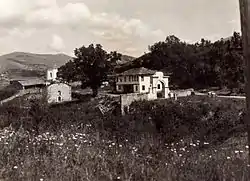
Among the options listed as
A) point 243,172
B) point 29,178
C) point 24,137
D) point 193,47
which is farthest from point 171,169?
point 193,47

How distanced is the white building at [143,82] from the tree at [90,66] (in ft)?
7.28

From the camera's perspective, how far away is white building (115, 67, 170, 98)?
3259 centimetres

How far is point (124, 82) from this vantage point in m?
35.6

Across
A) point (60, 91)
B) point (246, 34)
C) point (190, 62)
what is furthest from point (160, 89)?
point (246, 34)

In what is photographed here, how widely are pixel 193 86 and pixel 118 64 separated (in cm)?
846

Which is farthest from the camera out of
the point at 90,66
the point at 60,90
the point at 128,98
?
the point at 90,66

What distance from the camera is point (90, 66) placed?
37.8m

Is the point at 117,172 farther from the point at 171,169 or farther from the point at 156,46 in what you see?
the point at 156,46

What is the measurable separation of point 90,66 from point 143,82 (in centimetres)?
687

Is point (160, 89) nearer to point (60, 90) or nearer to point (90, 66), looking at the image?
point (90, 66)

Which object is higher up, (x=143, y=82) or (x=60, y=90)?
(x=143, y=82)

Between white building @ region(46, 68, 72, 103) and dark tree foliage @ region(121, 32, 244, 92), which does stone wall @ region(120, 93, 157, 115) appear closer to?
dark tree foliage @ region(121, 32, 244, 92)

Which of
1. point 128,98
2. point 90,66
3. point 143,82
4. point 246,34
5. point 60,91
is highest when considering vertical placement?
point 90,66

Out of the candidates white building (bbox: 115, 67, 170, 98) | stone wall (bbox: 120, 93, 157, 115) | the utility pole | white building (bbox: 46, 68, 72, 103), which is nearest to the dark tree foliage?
white building (bbox: 115, 67, 170, 98)
